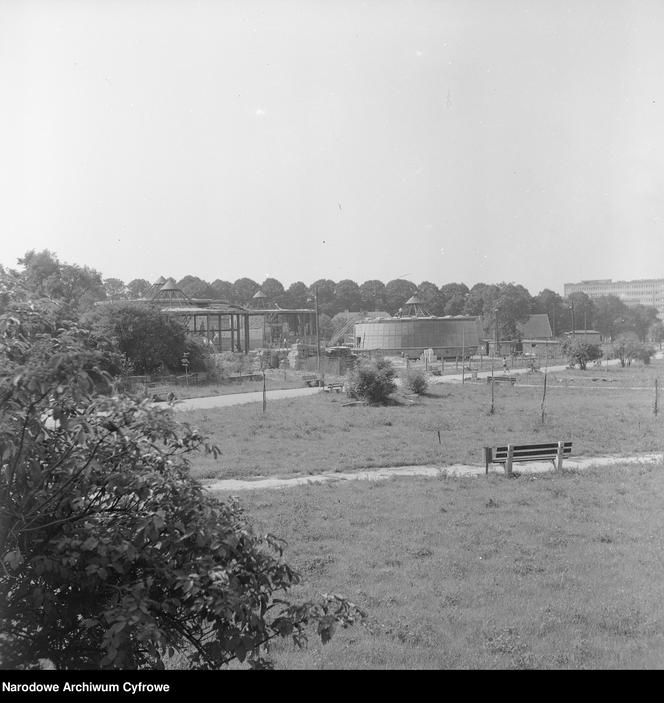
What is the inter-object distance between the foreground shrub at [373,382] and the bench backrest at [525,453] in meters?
13.4

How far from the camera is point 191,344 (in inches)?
1555

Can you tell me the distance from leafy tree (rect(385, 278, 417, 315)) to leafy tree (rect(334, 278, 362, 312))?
5.16 meters

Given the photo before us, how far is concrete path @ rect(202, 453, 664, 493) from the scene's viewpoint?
1219 centimetres

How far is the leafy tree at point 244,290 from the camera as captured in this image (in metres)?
102

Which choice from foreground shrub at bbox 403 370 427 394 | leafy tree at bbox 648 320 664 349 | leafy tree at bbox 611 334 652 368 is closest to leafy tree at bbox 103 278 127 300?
foreground shrub at bbox 403 370 427 394

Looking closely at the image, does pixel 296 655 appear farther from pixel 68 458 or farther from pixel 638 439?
pixel 638 439

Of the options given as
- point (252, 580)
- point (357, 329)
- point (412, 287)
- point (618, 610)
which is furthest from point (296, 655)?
point (412, 287)

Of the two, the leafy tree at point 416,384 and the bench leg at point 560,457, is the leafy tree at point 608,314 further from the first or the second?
the bench leg at point 560,457

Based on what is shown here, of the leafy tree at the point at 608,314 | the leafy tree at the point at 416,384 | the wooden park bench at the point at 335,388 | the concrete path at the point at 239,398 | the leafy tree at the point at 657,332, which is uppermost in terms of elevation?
the leafy tree at the point at 608,314

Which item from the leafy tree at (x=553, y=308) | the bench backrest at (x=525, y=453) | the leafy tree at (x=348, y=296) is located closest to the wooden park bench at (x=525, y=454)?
the bench backrest at (x=525, y=453)

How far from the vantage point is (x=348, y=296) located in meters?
112

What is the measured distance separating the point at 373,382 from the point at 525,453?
1389cm

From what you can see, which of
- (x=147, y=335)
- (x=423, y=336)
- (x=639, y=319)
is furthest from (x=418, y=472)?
(x=639, y=319)

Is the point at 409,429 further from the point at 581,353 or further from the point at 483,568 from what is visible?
the point at 581,353
